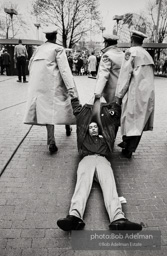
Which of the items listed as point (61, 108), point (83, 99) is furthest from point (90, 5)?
point (61, 108)

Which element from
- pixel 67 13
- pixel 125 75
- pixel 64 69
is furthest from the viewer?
pixel 67 13

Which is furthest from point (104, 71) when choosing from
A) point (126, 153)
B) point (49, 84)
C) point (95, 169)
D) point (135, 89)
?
point (95, 169)

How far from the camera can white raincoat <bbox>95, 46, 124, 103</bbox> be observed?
4684 millimetres

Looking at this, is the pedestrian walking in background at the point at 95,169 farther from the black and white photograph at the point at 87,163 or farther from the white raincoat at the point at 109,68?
the white raincoat at the point at 109,68

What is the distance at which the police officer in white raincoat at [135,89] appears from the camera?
4340mm

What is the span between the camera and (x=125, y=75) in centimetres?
437

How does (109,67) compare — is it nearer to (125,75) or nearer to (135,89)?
(125,75)

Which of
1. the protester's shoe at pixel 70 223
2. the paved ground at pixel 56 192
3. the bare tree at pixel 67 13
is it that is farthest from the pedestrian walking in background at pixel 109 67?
the bare tree at pixel 67 13

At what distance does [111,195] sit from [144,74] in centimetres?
216

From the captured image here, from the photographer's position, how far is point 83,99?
10.1 meters

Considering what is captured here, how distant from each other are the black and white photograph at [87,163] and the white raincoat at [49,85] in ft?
0.05

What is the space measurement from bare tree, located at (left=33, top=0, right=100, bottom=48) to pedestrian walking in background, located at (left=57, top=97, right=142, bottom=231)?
30.4 m

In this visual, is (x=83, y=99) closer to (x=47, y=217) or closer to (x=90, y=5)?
(x=47, y=217)

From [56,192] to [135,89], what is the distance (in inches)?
80.6
